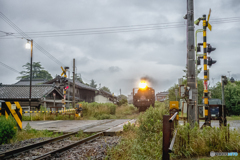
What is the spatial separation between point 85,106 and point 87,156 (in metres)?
16.4

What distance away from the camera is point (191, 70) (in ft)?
25.6

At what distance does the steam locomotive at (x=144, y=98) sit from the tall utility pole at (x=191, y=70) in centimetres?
1896

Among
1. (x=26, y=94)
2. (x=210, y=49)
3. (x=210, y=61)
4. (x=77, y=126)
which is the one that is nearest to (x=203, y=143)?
(x=210, y=61)

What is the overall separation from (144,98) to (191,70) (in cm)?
1936

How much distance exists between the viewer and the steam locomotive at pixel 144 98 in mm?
26656

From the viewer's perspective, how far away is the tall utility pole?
761cm

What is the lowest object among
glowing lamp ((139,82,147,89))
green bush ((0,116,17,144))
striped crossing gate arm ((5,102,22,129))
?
green bush ((0,116,17,144))

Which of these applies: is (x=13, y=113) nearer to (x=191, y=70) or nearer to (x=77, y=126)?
(x=77, y=126)

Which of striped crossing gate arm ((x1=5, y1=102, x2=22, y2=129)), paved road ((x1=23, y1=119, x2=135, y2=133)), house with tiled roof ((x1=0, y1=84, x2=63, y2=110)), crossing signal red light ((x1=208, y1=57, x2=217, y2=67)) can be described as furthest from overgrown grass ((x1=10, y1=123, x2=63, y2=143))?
house with tiled roof ((x1=0, y1=84, x2=63, y2=110))

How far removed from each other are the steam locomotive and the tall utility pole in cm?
1896

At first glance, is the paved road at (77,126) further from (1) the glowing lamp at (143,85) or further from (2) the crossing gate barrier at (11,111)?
(1) the glowing lamp at (143,85)

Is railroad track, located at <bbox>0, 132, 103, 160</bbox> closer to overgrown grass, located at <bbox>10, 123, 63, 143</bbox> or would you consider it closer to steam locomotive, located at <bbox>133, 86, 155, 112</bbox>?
overgrown grass, located at <bbox>10, 123, 63, 143</bbox>

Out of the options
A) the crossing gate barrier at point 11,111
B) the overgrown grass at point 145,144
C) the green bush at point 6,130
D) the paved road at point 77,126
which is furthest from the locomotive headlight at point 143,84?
the green bush at point 6,130

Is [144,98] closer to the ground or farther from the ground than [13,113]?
farther from the ground
